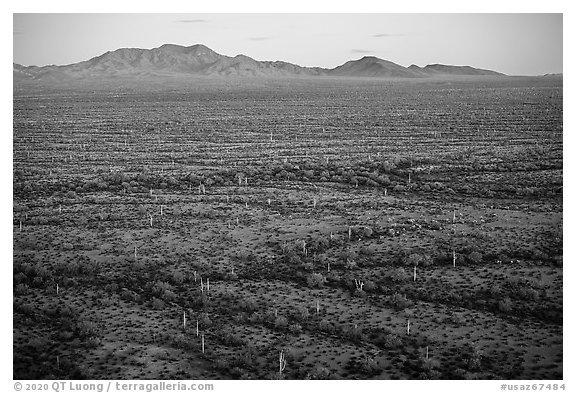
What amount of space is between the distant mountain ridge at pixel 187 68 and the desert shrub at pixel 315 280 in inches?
4659

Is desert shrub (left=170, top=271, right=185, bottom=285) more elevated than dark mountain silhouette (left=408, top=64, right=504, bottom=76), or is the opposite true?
dark mountain silhouette (left=408, top=64, right=504, bottom=76)

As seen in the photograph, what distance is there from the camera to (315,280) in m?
17.0

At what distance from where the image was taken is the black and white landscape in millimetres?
13695

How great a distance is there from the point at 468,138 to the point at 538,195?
1518cm

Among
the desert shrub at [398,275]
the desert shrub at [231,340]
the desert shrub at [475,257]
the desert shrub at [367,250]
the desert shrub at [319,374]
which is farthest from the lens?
the desert shrub at [367,250]

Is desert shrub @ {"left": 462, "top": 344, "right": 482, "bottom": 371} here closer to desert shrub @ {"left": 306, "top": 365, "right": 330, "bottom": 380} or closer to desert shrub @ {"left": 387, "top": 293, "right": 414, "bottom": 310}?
desert shrub @ {"left": 387, "top": 293, "right": 414, "bottom": 310}

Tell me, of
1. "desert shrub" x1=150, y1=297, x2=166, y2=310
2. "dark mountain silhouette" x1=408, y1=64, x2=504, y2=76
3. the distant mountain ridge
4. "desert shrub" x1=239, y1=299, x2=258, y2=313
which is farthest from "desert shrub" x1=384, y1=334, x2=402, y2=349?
"dark mountain silhouette" x1=408, y1=64, x2=504, y2=76

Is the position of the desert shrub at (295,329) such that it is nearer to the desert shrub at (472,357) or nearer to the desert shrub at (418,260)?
the desert shrub at (472,357)

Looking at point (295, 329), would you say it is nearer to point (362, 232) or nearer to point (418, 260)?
point (418, 260)

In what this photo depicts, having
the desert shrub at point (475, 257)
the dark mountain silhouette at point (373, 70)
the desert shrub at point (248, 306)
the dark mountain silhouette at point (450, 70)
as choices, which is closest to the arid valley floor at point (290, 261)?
the desert shrub at point (475, 257)

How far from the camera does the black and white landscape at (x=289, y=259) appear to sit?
13.7m

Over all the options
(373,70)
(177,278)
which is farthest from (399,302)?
(373,70)

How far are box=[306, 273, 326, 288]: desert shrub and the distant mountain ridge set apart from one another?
388ft

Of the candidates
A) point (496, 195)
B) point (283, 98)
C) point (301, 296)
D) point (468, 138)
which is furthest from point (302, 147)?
point (283, 98)
